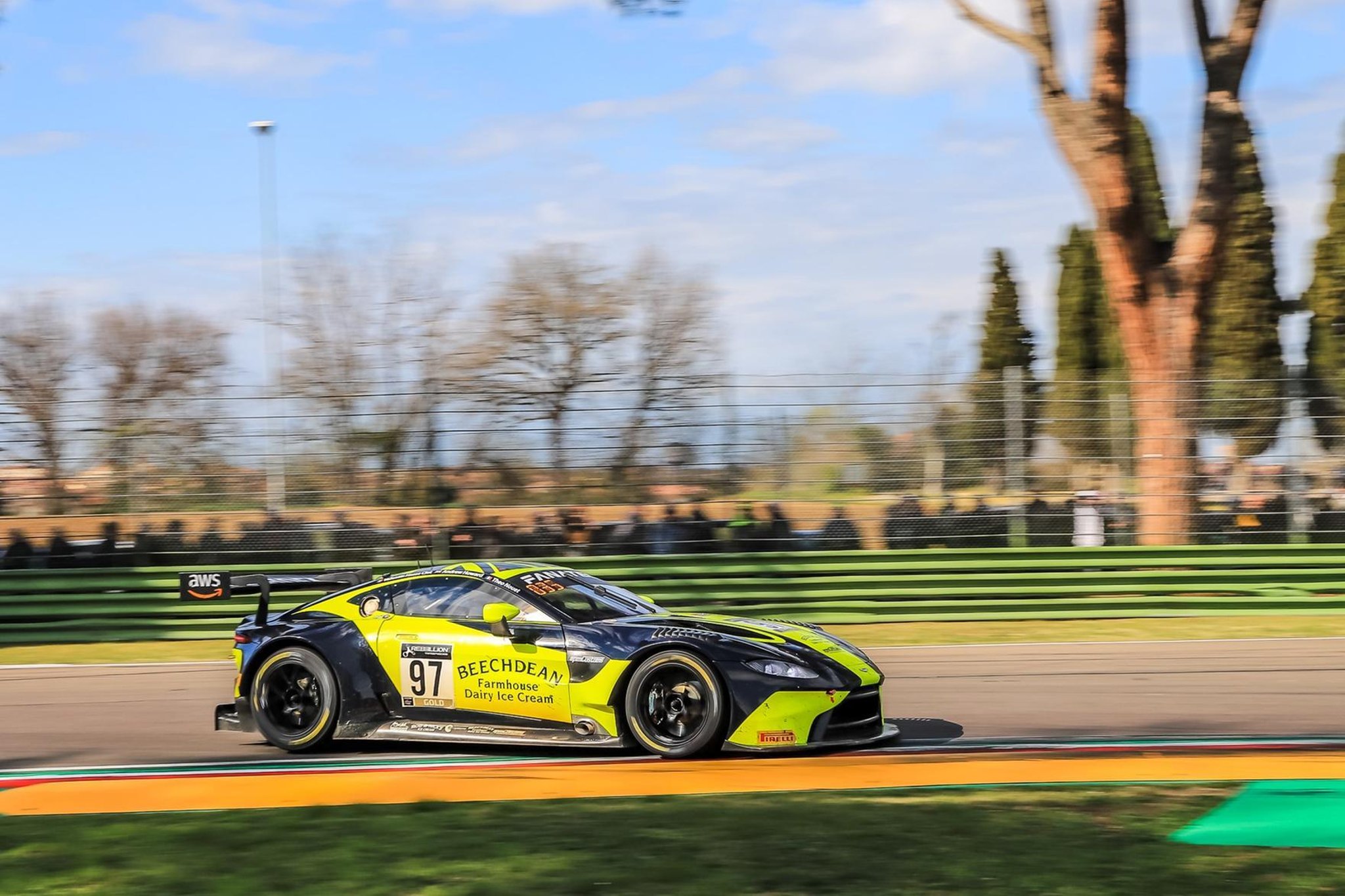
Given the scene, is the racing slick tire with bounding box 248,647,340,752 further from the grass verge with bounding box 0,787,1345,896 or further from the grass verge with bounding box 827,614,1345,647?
the grass verge with bounding box 827,614,1345,647

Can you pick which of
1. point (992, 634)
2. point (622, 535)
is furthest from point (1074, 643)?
point (622, 535)

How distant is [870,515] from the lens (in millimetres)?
15781

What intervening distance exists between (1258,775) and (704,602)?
899 cm

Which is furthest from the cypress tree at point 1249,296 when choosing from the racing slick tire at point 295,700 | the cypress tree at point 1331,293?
the racing slick tire at point 295,700

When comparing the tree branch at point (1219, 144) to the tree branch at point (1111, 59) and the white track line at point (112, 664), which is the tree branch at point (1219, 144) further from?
the white track line at point (112, 664)

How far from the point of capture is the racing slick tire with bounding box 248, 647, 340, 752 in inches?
332

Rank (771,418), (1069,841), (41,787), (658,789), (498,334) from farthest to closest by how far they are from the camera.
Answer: (498,334), (771,418), (41,787), (658,789), (1069,841)

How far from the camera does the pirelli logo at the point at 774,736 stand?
7.66 m

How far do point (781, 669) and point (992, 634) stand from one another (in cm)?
750

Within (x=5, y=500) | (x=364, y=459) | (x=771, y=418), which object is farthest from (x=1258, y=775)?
(x=5, y=500)

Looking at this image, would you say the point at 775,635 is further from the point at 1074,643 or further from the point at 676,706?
the point at 1074,643

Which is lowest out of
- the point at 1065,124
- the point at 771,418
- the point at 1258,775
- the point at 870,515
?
the point at 1258,775

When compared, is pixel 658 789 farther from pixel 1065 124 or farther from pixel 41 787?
pixel 1065 124

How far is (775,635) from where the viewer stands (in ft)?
26.3
